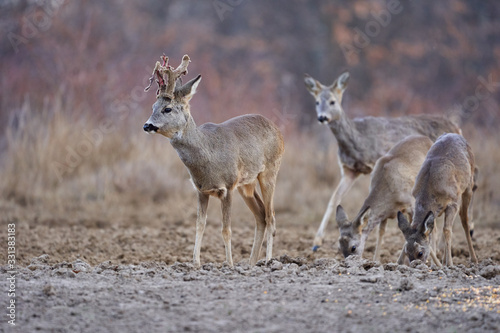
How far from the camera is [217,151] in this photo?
8.58 m

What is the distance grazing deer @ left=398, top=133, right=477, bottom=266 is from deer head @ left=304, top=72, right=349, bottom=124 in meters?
3.17

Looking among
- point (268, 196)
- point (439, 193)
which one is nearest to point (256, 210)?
point (268, 196)

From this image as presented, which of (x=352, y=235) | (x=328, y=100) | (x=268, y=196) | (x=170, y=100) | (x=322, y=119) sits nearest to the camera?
(x=170, y=100)

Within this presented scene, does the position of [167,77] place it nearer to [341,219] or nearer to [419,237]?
[341,219]

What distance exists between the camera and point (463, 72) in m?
28.9

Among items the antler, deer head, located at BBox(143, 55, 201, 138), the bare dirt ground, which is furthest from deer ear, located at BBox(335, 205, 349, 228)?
the antler

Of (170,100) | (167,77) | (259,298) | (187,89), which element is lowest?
(259,298)

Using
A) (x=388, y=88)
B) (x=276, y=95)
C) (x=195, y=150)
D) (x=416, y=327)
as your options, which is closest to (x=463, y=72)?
(x=388, y=88)

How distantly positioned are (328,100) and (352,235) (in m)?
4.31

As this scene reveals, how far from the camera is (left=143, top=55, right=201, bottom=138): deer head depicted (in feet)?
26.7

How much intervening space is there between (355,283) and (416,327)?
132 centimetres

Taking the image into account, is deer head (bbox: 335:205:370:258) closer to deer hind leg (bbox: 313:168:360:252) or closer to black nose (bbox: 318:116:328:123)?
deer hind leg (bbox: 313:168:360:252)

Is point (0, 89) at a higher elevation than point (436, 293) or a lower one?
higher

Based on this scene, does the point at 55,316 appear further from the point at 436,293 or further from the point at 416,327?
the point at 436,293
